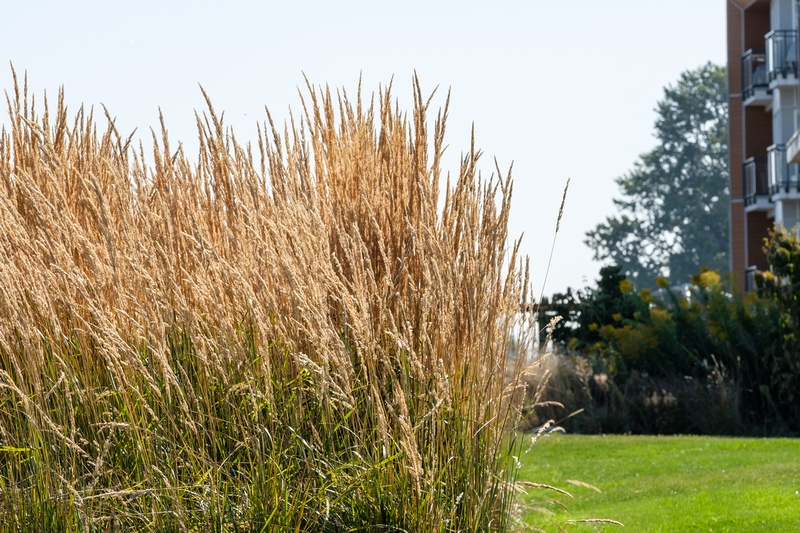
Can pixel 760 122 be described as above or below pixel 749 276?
above

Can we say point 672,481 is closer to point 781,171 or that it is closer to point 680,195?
point 781,171

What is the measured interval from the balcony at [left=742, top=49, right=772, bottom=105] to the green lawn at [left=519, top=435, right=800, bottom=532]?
61.8ft

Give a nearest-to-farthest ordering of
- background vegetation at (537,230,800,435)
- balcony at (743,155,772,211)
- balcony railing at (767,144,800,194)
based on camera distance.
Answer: background vegetation at (537,230,800,435) < balcony railing at (767,144,800,194) < balcony at (743,155,772,211)

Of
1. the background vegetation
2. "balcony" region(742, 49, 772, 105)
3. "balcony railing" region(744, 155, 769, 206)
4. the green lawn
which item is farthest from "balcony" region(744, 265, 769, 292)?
the green lawn

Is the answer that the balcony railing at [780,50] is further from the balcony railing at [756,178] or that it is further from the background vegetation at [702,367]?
the background vegetation at [702,367]

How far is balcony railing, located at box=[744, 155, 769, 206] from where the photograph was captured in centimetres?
2583

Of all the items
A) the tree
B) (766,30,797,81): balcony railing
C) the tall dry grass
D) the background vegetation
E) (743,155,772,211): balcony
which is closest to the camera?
the tall dry grass

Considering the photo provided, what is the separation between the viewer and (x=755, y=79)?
26.1 metres

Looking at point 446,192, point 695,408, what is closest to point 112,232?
point 446,192

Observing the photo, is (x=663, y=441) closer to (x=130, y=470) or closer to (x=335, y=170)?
(x=335, y=170)

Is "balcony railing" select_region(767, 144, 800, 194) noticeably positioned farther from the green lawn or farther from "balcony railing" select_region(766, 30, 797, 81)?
the green lawn

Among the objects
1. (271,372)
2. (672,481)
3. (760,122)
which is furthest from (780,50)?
(271,372)

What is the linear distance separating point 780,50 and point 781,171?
3.65 m

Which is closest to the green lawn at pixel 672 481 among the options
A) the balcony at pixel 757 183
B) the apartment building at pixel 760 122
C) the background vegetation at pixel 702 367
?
the background vegetation at pixel 702 367
